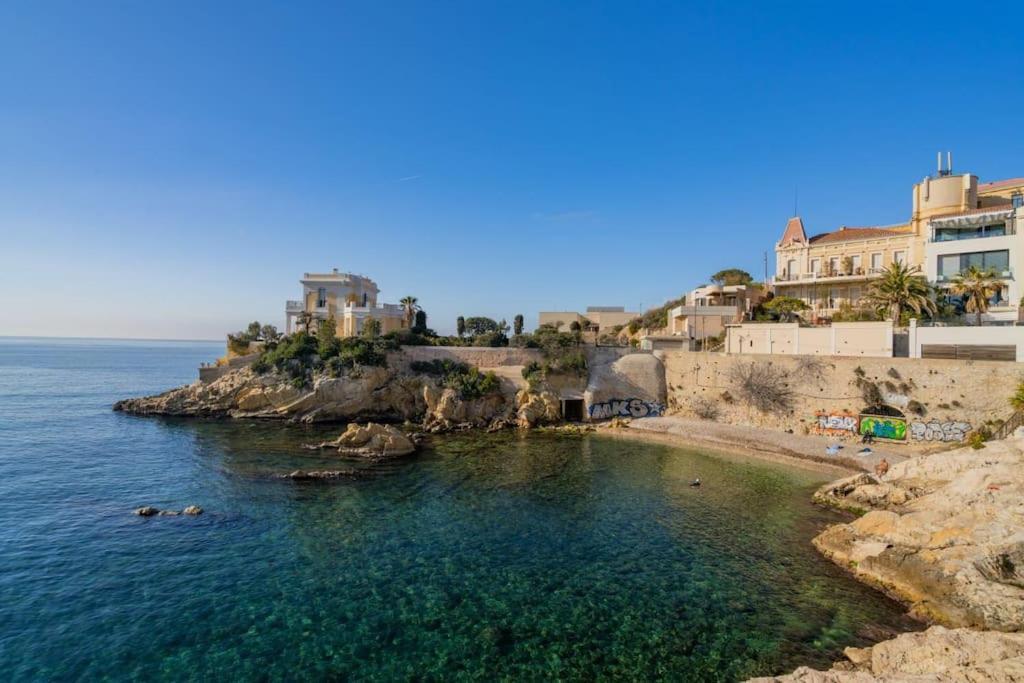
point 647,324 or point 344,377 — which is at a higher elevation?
point 647,324

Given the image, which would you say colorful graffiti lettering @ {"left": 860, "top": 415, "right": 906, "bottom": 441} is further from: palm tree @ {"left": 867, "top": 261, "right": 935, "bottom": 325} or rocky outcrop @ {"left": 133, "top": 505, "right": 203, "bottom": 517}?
rocky outcrop @ {"left": 133, "top": 505, "right": 203, "bottom": 517}

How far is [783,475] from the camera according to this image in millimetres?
28297

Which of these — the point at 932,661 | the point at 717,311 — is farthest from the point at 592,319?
the point at 932,661

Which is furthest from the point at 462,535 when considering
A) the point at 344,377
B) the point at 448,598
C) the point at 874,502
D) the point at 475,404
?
the point at 344,377

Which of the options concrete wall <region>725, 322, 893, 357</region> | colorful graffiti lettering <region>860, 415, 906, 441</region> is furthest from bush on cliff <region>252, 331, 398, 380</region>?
colorful graffiti lettering <region>860, 415, 906, 441</region>

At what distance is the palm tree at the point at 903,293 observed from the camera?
120 ft

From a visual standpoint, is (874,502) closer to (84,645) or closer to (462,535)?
(462,535)

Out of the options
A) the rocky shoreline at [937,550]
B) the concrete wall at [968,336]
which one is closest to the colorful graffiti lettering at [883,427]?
the concrete wall at [968,336]

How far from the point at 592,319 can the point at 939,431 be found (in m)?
44.2

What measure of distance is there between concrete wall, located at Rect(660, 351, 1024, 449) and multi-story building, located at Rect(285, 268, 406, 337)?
3113 centimetres

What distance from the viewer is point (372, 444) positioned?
32.8 meters

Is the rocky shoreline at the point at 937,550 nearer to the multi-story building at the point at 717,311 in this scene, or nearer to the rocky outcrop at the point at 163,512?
the rocky outcrop at the point at 163,512

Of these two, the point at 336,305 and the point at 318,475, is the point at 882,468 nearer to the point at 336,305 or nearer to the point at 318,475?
the point at 318,475

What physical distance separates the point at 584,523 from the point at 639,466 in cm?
1019
